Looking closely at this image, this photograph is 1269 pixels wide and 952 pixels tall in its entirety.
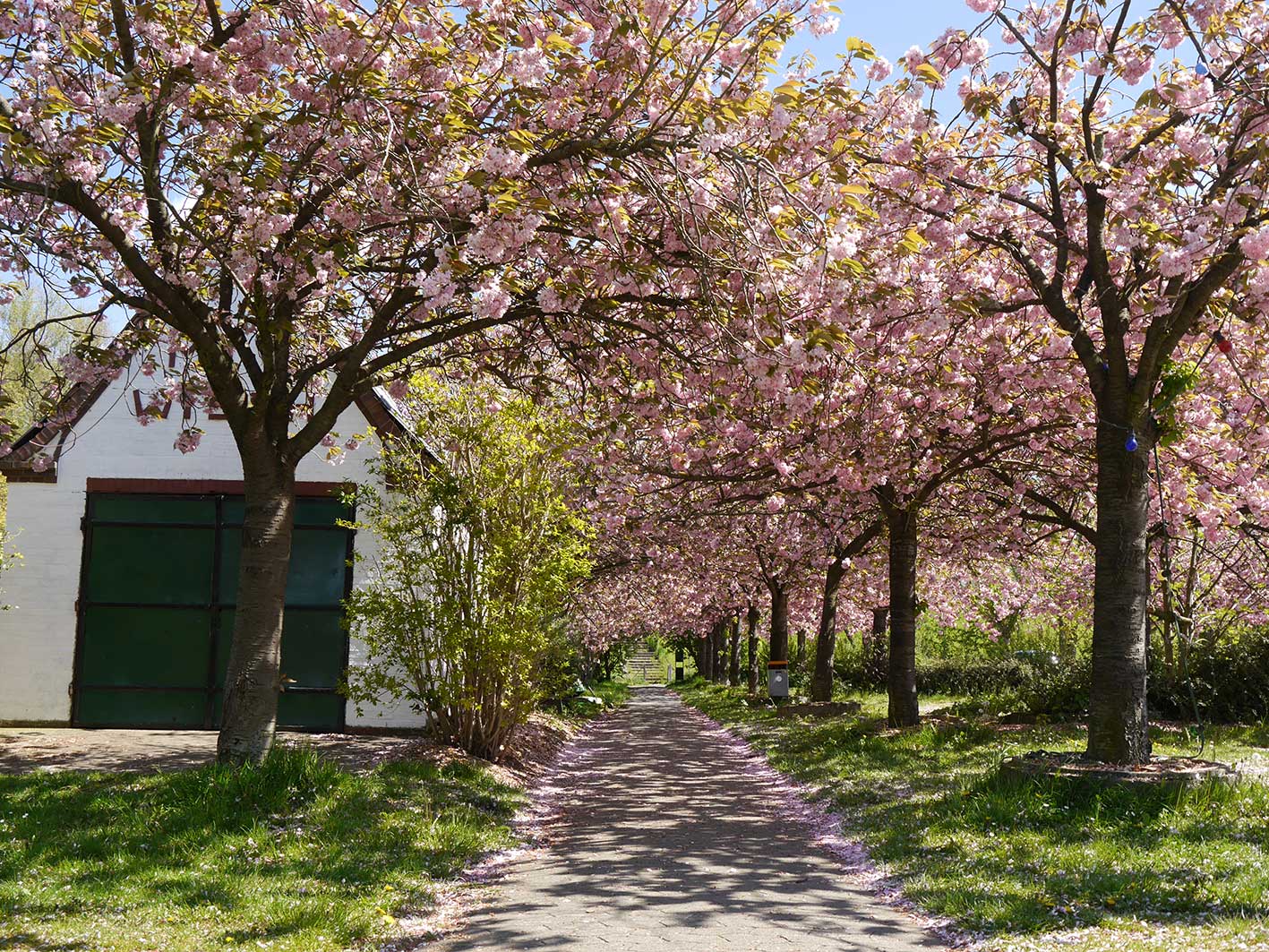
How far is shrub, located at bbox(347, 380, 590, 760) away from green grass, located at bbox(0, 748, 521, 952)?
199 cm

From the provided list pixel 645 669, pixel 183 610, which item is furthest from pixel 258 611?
pixel 645 669

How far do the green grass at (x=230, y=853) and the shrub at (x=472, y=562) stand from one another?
199 centimetres

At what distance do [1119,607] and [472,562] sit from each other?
6816 mm

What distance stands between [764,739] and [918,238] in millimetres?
12198

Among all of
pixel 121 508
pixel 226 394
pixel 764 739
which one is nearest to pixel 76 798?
pixel 226 394

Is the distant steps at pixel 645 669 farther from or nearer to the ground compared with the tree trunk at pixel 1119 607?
nearer to the ground

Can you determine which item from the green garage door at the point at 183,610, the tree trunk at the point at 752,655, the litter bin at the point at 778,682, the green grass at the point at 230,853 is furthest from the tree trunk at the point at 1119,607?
the tree trunk at the point at 752,655

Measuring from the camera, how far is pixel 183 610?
46.5ft

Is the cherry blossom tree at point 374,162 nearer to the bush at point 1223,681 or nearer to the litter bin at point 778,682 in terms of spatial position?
the bush at point 1223,681

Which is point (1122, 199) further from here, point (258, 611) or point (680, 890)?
point (258, 611)

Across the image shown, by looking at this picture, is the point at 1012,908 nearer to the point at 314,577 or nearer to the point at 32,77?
the point at 32,77

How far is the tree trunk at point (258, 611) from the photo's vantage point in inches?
327

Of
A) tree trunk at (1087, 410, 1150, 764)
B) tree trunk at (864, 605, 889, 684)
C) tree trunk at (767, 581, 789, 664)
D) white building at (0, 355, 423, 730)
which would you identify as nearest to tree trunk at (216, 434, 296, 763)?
white building at (0, 355, 423, 730)

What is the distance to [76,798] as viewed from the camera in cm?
816
